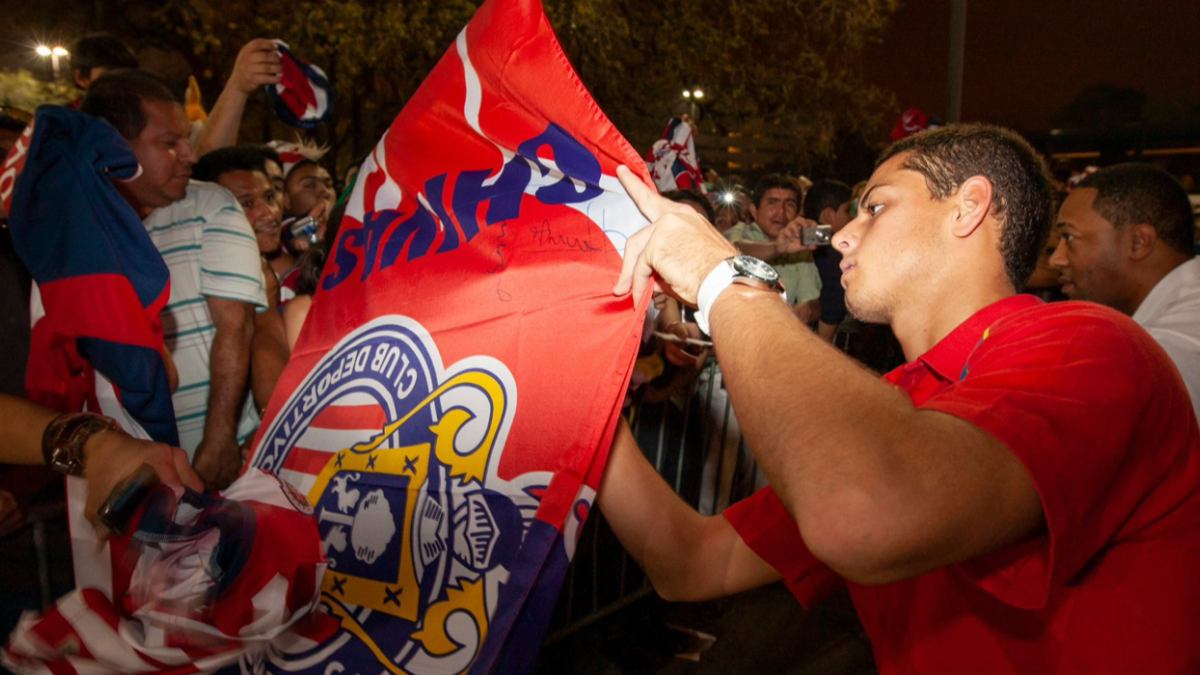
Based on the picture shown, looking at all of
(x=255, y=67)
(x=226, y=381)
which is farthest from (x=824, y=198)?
(x=226, y=381)

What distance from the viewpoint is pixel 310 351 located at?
2.29 m

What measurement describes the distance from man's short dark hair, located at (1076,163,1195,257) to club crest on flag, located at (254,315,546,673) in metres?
3.52

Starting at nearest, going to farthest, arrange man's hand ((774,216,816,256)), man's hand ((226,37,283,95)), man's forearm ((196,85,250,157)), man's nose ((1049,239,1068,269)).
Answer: man's nose ((1049,239,1068,269))
man's hand ((226,37,283,95))
man's forearm ((196,85,250,157))
man's hand ((774,216,816,256))

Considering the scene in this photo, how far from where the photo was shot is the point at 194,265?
3113 mm

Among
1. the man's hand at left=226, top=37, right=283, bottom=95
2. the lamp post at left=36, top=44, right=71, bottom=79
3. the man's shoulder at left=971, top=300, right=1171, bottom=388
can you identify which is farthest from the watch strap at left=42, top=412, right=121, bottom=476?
the lamp post at left=36, top=44, right=71, bottom=79

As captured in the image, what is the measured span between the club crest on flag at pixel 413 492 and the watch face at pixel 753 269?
632 mm

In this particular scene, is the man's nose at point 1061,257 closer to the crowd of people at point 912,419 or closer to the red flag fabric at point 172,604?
the crowd of people at point 912,419

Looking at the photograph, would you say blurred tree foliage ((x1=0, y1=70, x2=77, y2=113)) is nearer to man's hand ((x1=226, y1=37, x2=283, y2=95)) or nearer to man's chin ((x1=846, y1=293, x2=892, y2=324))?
man's hand ((x1=226, y1=37, x2=283, y2=95))

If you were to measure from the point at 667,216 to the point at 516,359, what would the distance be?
19.9 inches

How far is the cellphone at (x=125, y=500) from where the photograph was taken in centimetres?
147

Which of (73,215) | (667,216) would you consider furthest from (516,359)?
(73,215)

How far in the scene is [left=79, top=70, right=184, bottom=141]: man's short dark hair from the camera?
117 inches

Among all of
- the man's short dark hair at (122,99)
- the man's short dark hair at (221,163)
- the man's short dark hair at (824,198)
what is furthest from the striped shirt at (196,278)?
the man's short dark hair at (824,198)

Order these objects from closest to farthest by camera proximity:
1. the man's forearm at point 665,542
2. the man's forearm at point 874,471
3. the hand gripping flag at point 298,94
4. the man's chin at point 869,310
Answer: the man's forearm at point 874,471 < the man's chin at point 869,310 < the man's forearm at point 665,542 < the hand gripping flag at point 298,94
